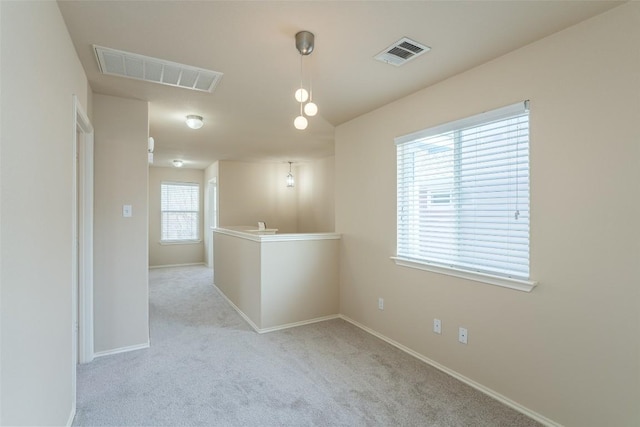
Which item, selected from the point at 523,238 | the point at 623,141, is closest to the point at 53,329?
the point at 523,238

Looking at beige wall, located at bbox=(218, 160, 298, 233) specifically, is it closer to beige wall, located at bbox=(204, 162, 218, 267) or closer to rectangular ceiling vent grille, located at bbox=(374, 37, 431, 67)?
beige wall, located at bbox=(204, 162, 218, 267)

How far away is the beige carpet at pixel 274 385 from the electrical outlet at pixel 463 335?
12.4 inches

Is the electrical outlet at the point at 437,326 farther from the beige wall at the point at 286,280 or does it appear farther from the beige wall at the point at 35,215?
the beige wall at the point at 35,215

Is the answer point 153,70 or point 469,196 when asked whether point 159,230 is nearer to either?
point 153,70

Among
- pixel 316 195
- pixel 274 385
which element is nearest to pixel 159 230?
pixel 316 195

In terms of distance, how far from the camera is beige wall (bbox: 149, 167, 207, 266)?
294 inches

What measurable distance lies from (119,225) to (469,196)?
10.4 ft

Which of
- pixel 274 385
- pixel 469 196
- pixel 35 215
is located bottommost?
pixel 274 385

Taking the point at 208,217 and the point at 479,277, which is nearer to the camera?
the point at 479,277

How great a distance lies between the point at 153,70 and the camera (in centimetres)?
249

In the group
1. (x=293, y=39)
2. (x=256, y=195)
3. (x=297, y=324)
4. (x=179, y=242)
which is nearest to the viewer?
(x=293, y=39)

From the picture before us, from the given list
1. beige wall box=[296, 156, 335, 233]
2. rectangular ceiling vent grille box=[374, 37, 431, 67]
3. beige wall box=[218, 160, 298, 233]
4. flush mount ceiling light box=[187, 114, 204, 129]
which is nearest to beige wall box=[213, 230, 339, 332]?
flush mount ceiling light box=[187, 114, 204, 129]

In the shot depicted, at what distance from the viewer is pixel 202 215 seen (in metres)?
8.05

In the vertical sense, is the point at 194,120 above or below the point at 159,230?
above
